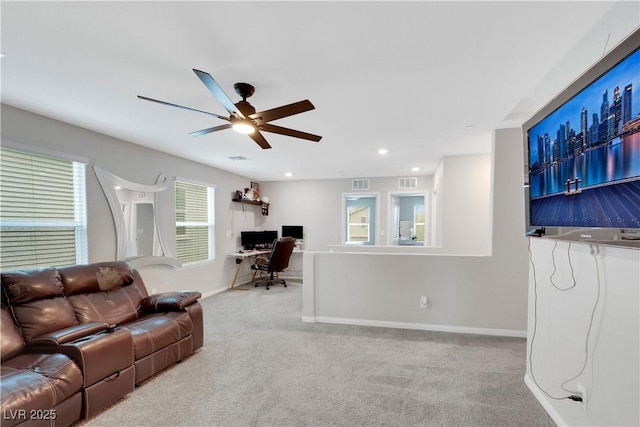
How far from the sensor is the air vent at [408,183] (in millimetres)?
6221

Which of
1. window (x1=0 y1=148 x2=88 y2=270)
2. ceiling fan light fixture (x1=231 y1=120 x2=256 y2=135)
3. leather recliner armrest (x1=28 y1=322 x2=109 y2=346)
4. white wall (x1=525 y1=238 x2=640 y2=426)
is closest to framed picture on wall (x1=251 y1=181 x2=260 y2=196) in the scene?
window (x1=0 y1=148 x2=88 y2=270)

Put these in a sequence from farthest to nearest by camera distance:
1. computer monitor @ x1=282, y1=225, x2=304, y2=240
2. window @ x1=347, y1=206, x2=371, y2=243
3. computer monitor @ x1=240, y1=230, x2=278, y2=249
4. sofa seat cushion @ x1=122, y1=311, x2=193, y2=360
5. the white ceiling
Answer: window @ x1=347, y1=206, x2=371, y2=243 → computer monitor @ x1=282, y1=225, x2=304, y2=240 → computer monitor @ x1=240, y1=230, x2=278, y2=249 → sofa seat cushion @ x1=122, y1=311, x2=193, y2=360 → the white ceiling

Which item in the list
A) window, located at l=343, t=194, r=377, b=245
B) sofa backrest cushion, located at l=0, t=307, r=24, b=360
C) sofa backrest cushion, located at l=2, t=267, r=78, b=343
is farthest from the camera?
window, located at l=343, t=194, r=377, b=245

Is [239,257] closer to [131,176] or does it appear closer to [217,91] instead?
[131,176]

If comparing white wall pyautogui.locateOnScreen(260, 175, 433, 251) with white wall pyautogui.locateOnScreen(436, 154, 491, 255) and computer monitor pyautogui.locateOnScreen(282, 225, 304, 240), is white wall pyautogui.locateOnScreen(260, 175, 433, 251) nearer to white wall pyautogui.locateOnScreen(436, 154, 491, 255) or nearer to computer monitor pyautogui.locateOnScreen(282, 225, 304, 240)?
computer monitor pyautogui.locateOnScreen(282, 225, 304, 240)

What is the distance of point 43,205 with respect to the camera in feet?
9.23

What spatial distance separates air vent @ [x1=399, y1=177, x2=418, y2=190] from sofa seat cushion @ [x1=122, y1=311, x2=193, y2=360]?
5059 mm

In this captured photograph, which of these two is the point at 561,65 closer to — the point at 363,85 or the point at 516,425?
the point at 363,85

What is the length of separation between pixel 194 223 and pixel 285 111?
3722mm

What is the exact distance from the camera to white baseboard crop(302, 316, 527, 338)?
10.6 feet

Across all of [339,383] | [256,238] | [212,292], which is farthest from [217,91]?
[256,238]

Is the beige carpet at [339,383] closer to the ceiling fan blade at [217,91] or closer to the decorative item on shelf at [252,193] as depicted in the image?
the ceiling fan blade at [217,91]

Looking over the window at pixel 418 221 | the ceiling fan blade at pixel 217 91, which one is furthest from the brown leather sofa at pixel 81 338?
the window at pixel 418 221

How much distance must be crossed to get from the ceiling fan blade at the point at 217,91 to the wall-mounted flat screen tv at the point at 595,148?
1913 millimetres
